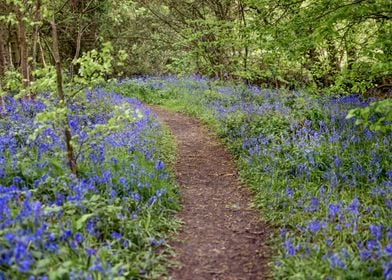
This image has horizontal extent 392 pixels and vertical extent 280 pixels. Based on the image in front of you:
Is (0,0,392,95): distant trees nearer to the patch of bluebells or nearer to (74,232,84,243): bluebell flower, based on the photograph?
the patch of bluebells

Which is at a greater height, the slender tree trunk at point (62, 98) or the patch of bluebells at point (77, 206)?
the slender tree trunk at point (62, 98)

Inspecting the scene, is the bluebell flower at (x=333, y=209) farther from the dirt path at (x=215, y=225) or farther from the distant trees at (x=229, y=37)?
the distant trees at (x=229, y=37)

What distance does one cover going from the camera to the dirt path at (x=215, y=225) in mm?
4242

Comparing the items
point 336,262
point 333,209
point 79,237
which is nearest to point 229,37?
point 333,209

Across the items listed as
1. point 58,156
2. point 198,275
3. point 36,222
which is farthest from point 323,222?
point 58,156

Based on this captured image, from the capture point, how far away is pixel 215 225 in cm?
529

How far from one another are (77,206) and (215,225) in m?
1.90

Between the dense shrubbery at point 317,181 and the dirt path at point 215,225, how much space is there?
26cm

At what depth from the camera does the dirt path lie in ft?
13.9

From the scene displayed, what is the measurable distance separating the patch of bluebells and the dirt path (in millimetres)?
403

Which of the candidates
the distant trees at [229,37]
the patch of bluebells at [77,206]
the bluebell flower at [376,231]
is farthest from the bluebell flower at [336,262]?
the distant trees at [229,37]

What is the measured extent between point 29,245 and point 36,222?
348mm

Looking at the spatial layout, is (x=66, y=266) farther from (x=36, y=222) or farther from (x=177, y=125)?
(x=177, y=125)

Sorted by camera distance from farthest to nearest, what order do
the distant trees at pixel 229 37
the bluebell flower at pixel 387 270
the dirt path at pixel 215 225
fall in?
the distant trees at pixel 229 37, the dirt path at pixel 215 225, the bluebell flower at pixel 387 270
